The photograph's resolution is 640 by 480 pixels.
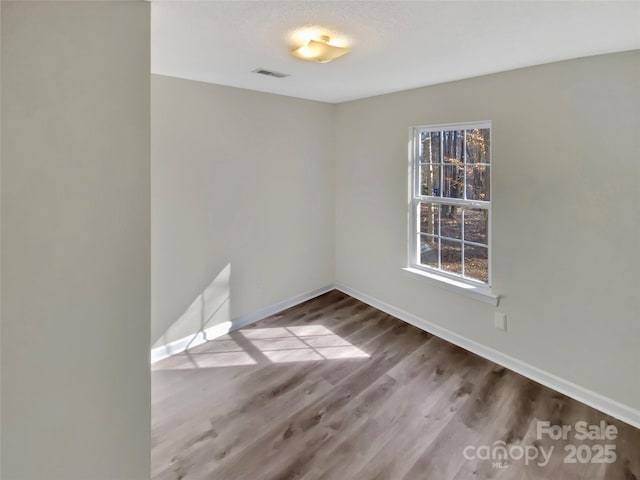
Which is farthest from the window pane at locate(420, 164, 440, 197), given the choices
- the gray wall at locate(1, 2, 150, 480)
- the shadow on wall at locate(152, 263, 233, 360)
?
the gray wall at locate(1, 2, 150, 480)

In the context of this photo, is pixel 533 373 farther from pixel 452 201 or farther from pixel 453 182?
pixel 453 182

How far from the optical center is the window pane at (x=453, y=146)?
10.3 ft

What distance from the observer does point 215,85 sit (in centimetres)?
306

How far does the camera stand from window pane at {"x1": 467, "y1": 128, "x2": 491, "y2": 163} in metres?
2.94

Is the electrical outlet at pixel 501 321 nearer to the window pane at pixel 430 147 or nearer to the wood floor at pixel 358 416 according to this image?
the wood floor at pixel 358 416

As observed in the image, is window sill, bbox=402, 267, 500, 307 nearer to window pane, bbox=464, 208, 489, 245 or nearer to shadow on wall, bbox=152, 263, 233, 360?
window pane, bbox=464, 208, 489, 245

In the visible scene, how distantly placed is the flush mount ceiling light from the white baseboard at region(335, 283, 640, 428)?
260 centimetres

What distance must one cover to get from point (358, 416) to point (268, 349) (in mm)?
1114

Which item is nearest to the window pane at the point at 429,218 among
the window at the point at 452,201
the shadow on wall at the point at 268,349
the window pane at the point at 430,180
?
the window at the point at 452,201

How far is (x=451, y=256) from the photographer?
3342 mm

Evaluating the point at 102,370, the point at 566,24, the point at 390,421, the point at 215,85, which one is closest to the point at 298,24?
the point at 566,24

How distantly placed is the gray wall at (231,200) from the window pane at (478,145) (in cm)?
172

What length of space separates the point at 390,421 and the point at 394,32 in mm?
2327

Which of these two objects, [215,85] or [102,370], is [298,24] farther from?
[102,370]
